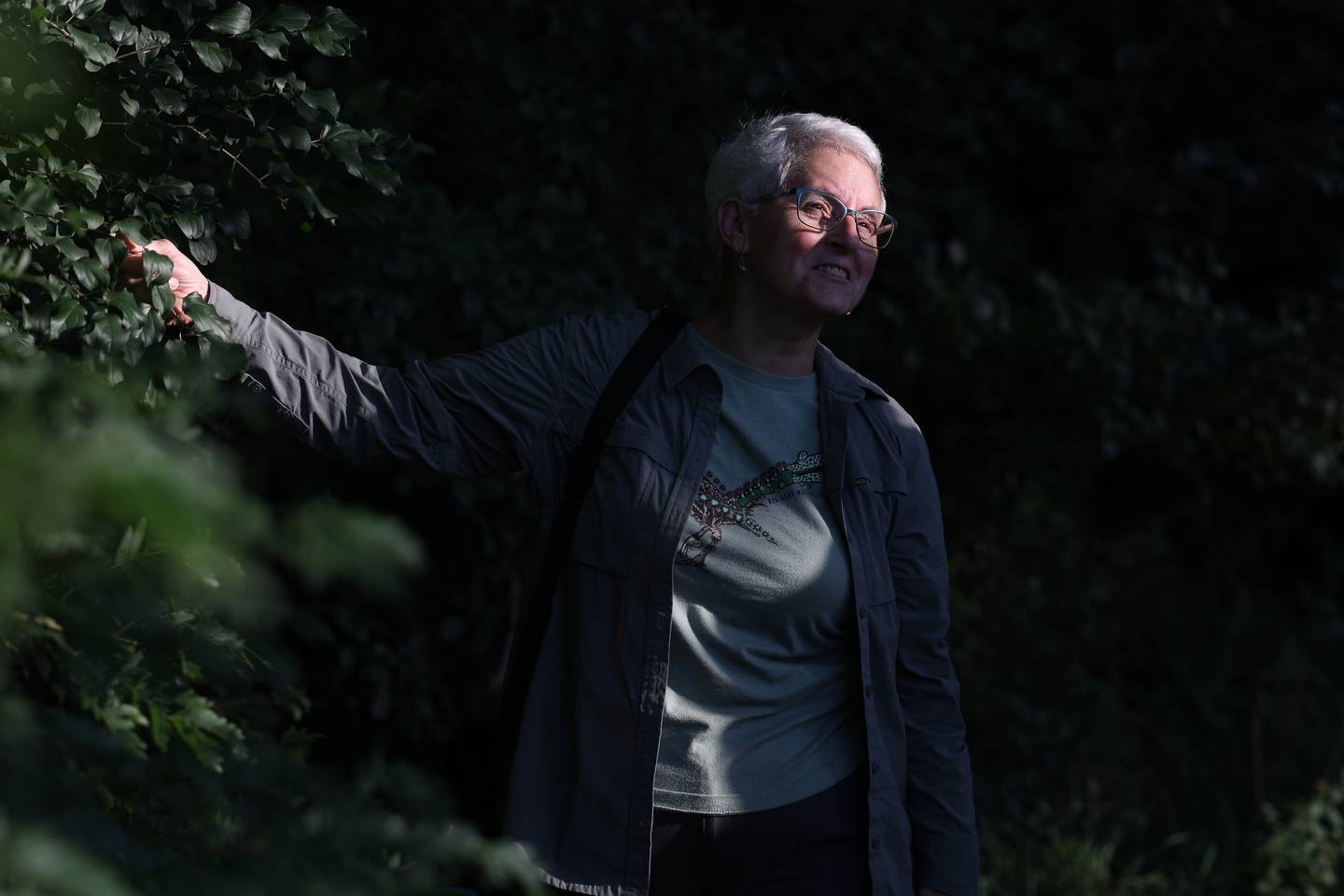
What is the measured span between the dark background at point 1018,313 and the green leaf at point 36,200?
84 cm

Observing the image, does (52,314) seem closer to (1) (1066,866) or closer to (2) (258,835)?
(2) (258,835)

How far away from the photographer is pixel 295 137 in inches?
83.3

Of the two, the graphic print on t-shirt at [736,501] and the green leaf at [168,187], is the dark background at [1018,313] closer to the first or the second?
the green leaf at [168,187]

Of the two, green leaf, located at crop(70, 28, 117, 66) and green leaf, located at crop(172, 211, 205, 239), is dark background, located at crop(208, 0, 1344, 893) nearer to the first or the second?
green leaf, located at crop(172, 211, 205, 239)

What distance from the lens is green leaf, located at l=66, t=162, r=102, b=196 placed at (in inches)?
72.8

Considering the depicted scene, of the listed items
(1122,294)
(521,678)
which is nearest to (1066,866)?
(1122,294)

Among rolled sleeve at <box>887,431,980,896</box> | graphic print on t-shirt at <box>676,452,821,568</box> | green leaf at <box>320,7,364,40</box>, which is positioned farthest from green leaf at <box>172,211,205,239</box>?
rolled sleeve at <box>887,431,980,896</box>

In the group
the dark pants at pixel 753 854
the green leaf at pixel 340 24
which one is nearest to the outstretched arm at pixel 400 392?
the green leaf at pixel 340 24

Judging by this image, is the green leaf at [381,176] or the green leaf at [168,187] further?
the green leaf at [381,176]

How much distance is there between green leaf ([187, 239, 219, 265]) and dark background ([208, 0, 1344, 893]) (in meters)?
0.53

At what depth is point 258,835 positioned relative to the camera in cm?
116

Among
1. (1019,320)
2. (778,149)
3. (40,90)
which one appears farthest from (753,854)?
(1019,320)

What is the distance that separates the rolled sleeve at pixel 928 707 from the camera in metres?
2.43

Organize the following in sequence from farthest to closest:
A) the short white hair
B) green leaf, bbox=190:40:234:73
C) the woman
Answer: the short white hair < the woman < green leaf, bbox=190:40:234:73
